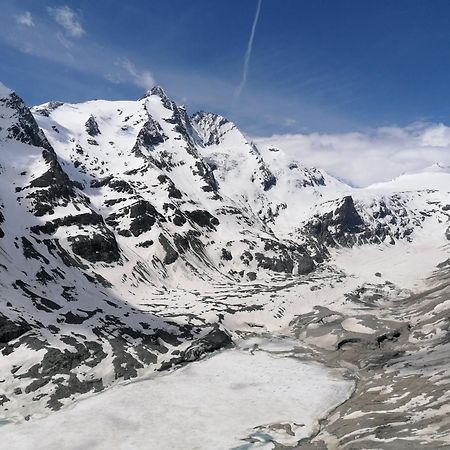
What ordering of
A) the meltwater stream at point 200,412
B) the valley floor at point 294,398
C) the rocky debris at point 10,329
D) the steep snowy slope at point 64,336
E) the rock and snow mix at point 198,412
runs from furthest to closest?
the rocky debris at point 10,329 → the steep snowy slope at point 64,336 → the rock and snow mix at point 198,412 → the meltwater stream at point 200,412 → the valley floor at point 294,398

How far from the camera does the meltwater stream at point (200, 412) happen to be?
75438mm

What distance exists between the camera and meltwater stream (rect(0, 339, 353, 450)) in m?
75.4

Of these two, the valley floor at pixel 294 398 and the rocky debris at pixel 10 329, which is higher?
the rocky debris at pixel 10 329

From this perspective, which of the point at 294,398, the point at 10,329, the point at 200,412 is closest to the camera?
the point at 200,412

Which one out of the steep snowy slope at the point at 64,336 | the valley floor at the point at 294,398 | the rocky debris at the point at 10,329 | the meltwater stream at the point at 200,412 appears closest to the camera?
the valley floor at the point at 294,398

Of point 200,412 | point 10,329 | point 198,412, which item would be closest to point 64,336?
point 10,329

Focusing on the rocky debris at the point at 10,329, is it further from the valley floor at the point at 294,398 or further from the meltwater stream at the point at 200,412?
the meltwater stream at the point at 200,412

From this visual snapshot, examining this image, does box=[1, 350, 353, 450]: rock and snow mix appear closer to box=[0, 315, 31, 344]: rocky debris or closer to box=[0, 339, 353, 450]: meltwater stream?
box=[0, 339, 353, 450]: meltwater stream

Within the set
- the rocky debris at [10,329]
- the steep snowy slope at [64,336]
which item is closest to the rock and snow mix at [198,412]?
the steep snowy slope at [64,336]

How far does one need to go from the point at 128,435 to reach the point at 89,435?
5902mm

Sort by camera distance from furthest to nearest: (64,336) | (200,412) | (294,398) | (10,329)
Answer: (64,336) < (10,329) < (294,398) < (200,412)

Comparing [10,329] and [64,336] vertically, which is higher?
[10,329]

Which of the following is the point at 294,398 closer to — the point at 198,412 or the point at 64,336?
the point at 198,412

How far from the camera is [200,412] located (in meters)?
86.9
